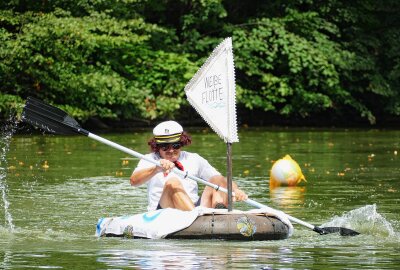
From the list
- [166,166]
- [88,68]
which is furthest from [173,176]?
[88,68]

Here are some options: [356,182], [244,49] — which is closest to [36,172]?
[356,182]

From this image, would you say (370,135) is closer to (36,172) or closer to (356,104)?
(356,104)

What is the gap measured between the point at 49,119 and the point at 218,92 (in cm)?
190

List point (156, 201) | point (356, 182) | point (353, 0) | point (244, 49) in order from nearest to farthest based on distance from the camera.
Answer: point (156, 201), point (356, 182), point (244, 49), point (353, 0)

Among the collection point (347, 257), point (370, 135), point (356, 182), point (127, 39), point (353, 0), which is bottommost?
point (347, 257)

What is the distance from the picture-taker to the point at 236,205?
16.4 m

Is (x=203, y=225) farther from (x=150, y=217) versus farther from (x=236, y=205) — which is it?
(x=236, y=205)

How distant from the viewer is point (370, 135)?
31422 mm

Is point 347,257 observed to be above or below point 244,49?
below

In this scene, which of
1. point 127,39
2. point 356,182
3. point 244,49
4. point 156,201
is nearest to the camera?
point 156,201

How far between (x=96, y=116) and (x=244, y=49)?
16.2ft

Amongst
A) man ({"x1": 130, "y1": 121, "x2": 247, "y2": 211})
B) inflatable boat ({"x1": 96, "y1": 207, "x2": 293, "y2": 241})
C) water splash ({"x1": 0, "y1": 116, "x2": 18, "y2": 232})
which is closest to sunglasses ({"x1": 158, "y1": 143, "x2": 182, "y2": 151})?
man ({"x1": 130, "y1": 121, "x2": 247, "y2": 211})

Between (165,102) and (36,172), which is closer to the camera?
(36,172)

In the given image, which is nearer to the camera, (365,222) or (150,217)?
(150,217)
